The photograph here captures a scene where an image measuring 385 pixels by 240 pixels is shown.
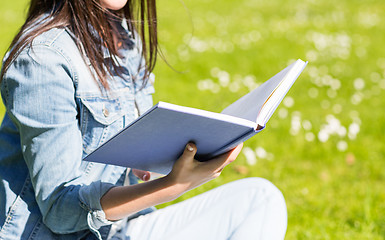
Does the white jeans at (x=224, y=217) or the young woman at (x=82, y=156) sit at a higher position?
the young woman at (x=82, y=156)

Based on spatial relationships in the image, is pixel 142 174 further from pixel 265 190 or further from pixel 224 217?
pixel 265 190

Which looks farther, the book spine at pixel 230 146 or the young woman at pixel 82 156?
the young woman at pixel 82 156

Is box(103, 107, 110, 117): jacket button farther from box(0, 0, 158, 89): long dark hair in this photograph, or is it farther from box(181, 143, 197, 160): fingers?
box(181, 143, 197, 160): fingers

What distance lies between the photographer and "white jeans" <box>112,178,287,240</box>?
1639 mm

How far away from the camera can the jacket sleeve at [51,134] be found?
1.43 meters

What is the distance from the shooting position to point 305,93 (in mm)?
4691

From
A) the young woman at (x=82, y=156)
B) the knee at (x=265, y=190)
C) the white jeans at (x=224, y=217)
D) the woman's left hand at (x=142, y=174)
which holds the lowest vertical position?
the white jeans at (x=224, y=217)

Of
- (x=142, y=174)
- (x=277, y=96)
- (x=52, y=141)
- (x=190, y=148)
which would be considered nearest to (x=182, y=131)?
(x=190, y=148)

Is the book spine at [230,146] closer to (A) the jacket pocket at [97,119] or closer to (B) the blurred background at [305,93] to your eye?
(A) the jacket pocket at [97,119]

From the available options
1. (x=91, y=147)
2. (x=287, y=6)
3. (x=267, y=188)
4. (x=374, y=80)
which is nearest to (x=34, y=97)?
(x=91, y=147)

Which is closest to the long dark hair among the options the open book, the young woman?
the young woman

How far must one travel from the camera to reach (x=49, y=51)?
4.83ft

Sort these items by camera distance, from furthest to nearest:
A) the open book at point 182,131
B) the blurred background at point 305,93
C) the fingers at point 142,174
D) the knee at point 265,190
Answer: the blurred background at point 305,93 → the fingers at point 142,174 → the knee at point 265,190 → the open book at point 182,131

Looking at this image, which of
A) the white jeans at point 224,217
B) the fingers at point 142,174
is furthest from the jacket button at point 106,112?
the white jeans at point 224,217
